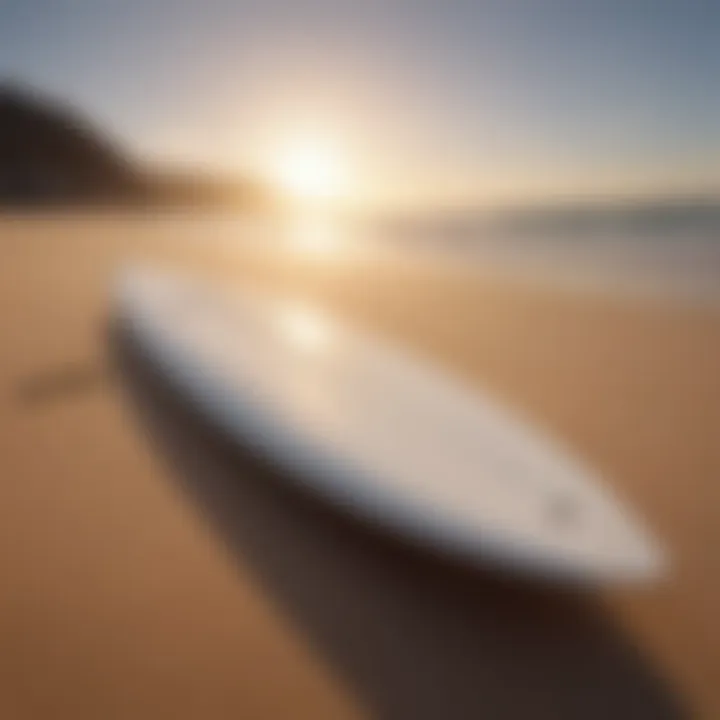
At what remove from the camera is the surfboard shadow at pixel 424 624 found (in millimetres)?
421

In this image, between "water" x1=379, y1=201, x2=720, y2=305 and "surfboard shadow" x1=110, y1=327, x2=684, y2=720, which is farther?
"water" x1=379, y1=201, x2=720, y2=305

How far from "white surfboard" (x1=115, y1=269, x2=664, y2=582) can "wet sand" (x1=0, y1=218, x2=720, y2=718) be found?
56mm

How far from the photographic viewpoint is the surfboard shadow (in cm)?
42

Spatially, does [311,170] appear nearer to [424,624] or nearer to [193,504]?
[193,504]

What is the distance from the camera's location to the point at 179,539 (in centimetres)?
53

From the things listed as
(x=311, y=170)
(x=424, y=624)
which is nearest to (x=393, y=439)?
(x=424, y=624)

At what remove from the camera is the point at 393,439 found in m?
0.56

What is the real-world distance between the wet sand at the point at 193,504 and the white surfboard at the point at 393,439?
0.06m

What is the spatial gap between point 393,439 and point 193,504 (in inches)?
5.8

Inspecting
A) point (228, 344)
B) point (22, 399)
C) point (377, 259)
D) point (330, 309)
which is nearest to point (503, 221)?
point (377, 259)

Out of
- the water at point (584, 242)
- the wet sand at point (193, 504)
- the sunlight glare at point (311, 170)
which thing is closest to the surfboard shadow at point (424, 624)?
the wet sand at point (193, 504)

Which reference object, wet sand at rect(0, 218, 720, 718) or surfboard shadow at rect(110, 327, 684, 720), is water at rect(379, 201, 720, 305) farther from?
surfboard shadow at rect(110, 327, 684, 720)

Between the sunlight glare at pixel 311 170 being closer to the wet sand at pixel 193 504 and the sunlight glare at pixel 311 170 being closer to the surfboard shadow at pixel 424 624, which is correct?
the wet sand at pixel 193 504

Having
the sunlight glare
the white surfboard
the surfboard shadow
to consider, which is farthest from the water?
the surfboard shadow
